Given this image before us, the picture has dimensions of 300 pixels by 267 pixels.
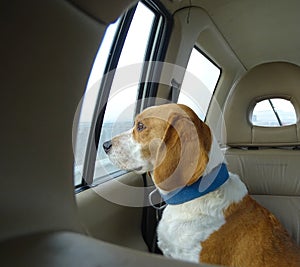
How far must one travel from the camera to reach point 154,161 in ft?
5.29

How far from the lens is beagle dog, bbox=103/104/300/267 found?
1468 millimetres

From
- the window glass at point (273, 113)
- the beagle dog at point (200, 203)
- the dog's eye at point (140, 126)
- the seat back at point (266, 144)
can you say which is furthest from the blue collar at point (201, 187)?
the window glass at point (273, 113)

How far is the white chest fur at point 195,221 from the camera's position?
1.50 meters

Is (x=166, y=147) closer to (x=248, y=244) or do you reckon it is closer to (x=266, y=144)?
(x=248, y=244)

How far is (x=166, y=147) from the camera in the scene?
155 cm

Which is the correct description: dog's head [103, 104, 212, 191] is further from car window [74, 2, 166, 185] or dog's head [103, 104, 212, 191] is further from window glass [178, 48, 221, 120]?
window glass [178, 48, 221, 120]

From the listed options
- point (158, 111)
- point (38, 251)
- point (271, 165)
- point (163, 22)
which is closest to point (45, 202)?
point (38, 251)

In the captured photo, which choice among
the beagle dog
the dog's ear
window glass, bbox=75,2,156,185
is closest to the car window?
window glass, bbox=75,2,156,185

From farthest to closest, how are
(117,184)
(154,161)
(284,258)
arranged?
(117,184) < (154,161) < (284,258)

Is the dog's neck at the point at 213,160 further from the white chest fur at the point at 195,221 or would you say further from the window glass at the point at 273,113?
the window glass at the point at 273,113

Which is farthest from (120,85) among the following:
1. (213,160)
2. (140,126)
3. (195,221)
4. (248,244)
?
(248,244)

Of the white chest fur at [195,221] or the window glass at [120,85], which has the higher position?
the window glass at [120,85]

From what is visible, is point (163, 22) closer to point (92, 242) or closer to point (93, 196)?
point (93, 196)

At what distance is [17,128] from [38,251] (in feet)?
0.64
